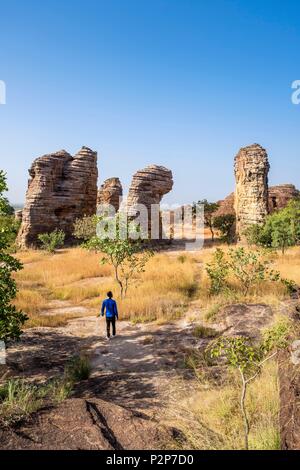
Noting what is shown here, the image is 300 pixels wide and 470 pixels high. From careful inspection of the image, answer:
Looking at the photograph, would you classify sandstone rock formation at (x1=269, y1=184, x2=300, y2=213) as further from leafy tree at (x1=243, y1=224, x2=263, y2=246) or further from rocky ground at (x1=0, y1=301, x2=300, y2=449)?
rocky ground at (x1=0, y1=301, x2=300, y2=449)

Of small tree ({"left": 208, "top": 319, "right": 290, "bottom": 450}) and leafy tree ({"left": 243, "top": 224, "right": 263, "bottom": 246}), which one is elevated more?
leafy tree ({"left": 243, "top": 224, "right": 263, "bottom": 246})

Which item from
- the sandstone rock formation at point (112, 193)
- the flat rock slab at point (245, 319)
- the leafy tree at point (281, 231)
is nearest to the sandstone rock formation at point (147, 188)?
the leafy tree at point (281, 231)

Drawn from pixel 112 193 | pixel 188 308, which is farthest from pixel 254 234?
pixel 112 193

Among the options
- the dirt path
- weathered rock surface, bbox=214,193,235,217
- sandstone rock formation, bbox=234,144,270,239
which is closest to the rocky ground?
the dirt path

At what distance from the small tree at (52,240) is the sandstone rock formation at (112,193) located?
11.6 m

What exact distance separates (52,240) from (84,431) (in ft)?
79.8

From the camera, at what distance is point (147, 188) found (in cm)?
2902

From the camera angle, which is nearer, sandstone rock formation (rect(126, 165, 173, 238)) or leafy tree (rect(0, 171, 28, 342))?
leafy tree (rect(0, 171, 28, 342))

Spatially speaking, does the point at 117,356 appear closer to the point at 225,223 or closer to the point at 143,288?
the point at 143,288

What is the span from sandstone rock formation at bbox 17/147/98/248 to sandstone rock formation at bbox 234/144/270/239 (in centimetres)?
1406

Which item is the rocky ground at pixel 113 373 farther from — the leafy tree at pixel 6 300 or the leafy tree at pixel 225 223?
the leafy tree at pixel 225 223

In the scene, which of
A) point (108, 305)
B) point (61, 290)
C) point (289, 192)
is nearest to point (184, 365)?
point (108, 305)

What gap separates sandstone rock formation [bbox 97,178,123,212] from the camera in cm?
4058

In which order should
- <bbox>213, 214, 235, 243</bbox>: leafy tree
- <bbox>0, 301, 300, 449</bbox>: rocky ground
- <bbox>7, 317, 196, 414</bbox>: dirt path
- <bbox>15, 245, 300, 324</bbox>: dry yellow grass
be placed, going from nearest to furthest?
<bbox>0, 301, 300, 449</bbox>: rocky ground → <bbox>7, 317, 196, 414</bbox>: dirt path → <bbox>15, 245, 300, 324</bbox>: dry yellow grass → <bbox>213, 214, 235, 243</bbox>: leafy tree
